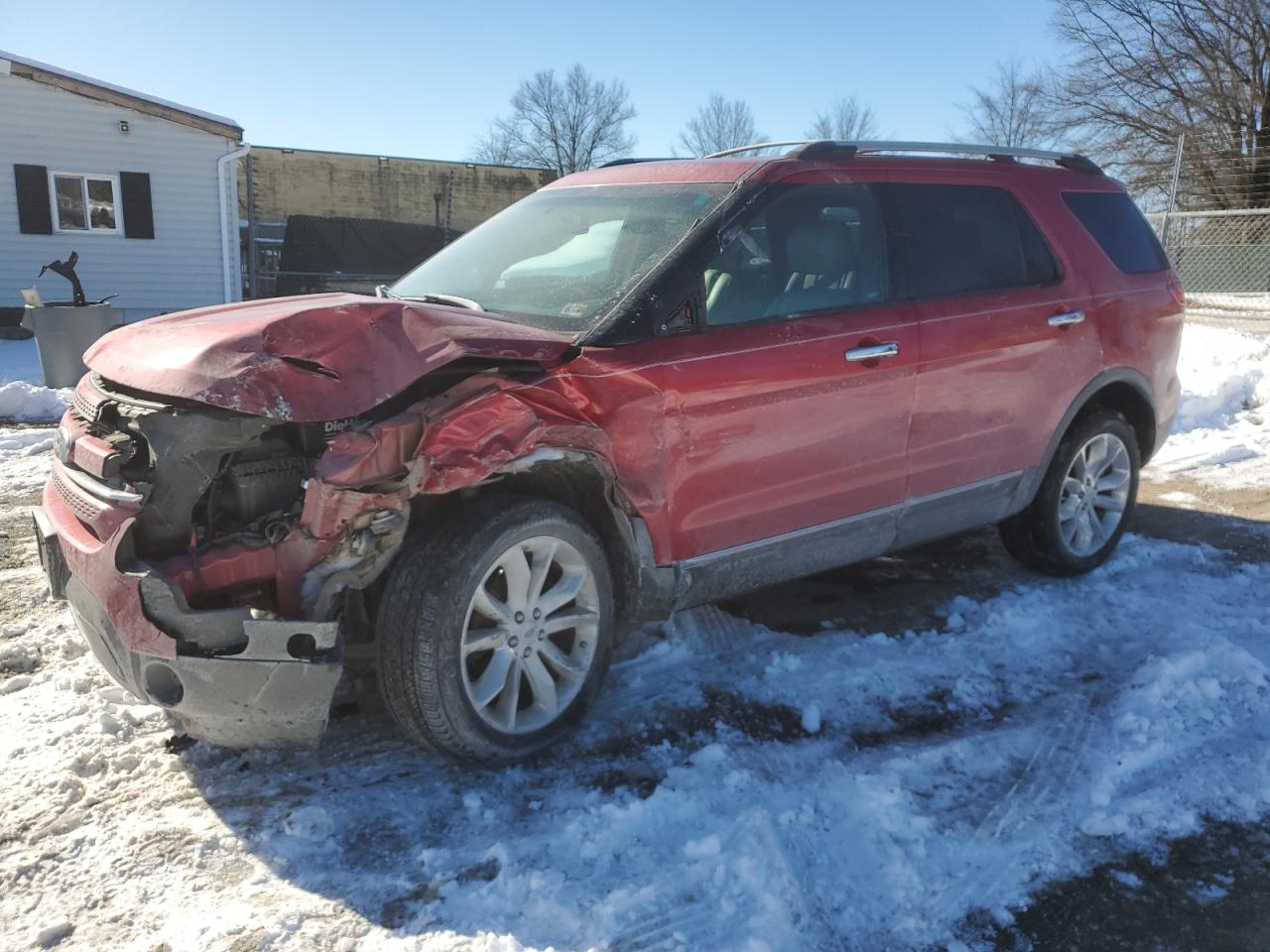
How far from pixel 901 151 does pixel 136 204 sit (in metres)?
15.4

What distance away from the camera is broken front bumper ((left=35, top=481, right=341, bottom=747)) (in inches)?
102

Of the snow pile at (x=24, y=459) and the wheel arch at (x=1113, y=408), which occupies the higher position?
the wheel arch at (x=1113, y=408)

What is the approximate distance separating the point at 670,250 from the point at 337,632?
1736 millimetres

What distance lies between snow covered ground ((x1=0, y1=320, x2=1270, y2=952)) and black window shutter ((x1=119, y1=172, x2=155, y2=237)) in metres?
13.9

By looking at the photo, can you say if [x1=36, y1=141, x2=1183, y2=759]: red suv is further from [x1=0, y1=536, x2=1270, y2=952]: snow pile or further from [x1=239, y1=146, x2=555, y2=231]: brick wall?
[x1=239, y1=146, x2=555, y2=231]: brick wall

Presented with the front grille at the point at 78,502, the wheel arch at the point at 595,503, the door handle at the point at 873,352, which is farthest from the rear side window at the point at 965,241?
the front grille at the point at 78,502

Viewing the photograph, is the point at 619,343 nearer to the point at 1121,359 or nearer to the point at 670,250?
the point at 670,250

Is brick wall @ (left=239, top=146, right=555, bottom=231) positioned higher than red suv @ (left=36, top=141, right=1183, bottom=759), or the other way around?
brick wall @ (left=239, top=146, right=555, bottom=231)

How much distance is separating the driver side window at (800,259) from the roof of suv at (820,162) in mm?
121

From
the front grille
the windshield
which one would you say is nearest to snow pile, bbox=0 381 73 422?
the windshield

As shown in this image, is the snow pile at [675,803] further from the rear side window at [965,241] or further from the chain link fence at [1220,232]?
the chain link fence at [1220,232]

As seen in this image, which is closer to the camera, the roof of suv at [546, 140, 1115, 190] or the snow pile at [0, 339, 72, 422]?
the roof of suv at [546, 140, 1115, 190]

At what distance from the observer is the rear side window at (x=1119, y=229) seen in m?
4.91

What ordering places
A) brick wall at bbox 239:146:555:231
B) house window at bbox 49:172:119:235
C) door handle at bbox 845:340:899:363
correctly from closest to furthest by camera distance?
door handle at bbox 845:340:899:363 → house window at bbox 49:172:119:235 → brick wall at bbox 239:146:555:231
